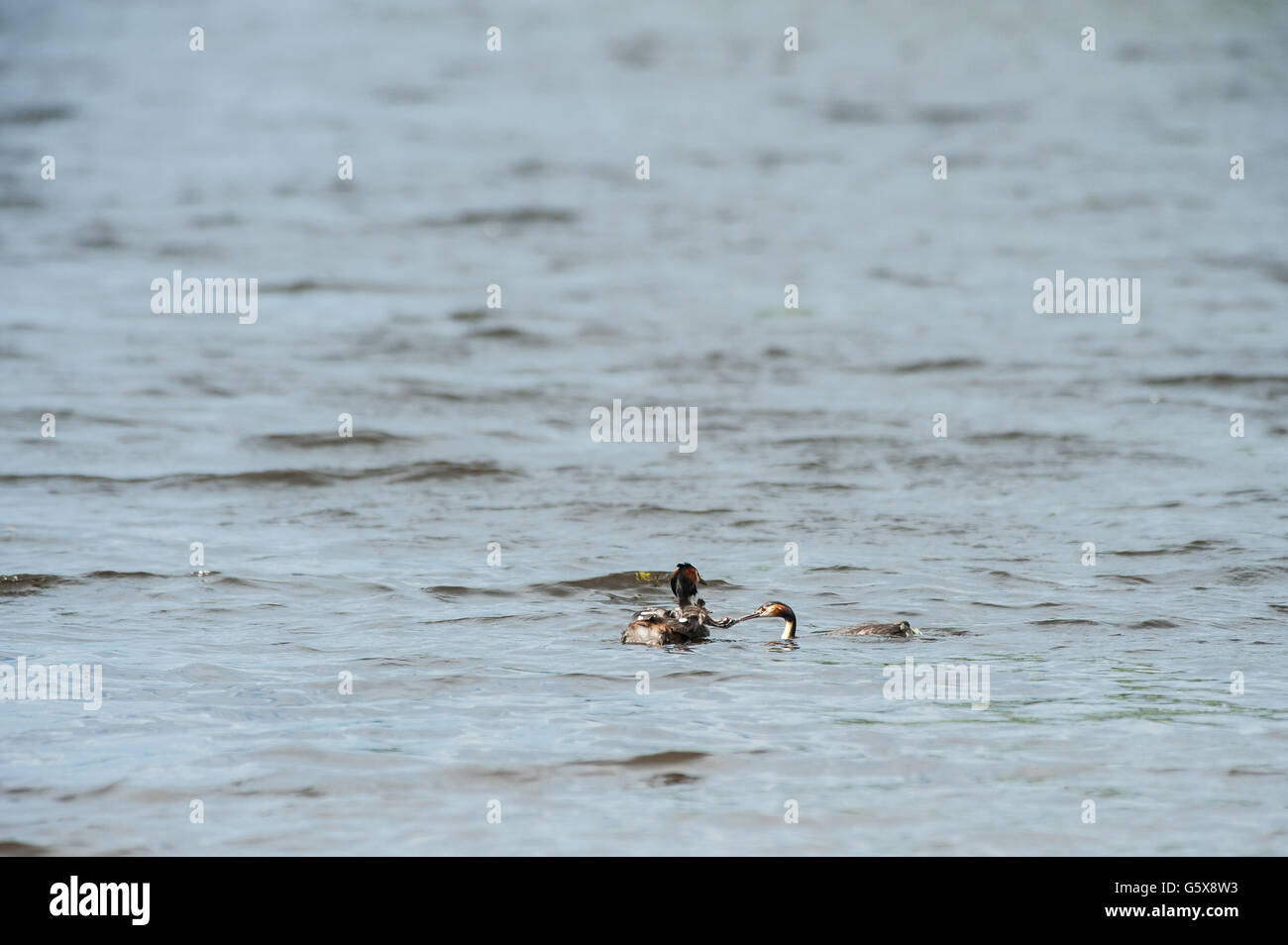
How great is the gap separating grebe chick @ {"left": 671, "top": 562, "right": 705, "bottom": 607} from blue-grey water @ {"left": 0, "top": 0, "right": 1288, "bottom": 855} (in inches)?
15.5

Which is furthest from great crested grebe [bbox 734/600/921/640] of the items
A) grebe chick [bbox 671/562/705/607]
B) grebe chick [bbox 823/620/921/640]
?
grebe chick [bbox 671/562/705/607]

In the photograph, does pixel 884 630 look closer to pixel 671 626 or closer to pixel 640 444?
pixel 671 626

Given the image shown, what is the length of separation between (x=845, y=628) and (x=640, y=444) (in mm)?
6133

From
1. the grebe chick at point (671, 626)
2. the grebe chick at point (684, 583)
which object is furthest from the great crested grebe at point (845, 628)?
the grebe chick at point (684, 583)

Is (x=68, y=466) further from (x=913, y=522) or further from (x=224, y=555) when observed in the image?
(x=913, y=522)

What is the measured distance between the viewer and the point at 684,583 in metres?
9.00

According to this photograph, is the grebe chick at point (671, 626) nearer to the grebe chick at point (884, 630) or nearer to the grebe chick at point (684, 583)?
the grebe chick at point (684, 583)

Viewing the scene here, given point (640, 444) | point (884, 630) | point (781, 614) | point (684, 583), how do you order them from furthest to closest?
point (640, 444), point (684, 583), point (781, 614), point (884, 630)

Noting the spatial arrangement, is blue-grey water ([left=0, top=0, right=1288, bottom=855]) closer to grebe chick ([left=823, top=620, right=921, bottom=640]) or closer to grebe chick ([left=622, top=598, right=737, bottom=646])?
grebe chick ([left=622, top=598, right=737, bottom=646])

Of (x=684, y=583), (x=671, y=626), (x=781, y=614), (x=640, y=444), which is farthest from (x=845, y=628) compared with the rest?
(x=640, y=444)

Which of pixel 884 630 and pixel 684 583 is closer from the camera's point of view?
pixel 884 630

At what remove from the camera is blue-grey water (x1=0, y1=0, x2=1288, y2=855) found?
21.4ft

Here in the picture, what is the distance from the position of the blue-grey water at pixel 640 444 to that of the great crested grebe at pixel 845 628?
0.21 meters

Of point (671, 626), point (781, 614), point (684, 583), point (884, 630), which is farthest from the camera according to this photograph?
point (684, 583)
